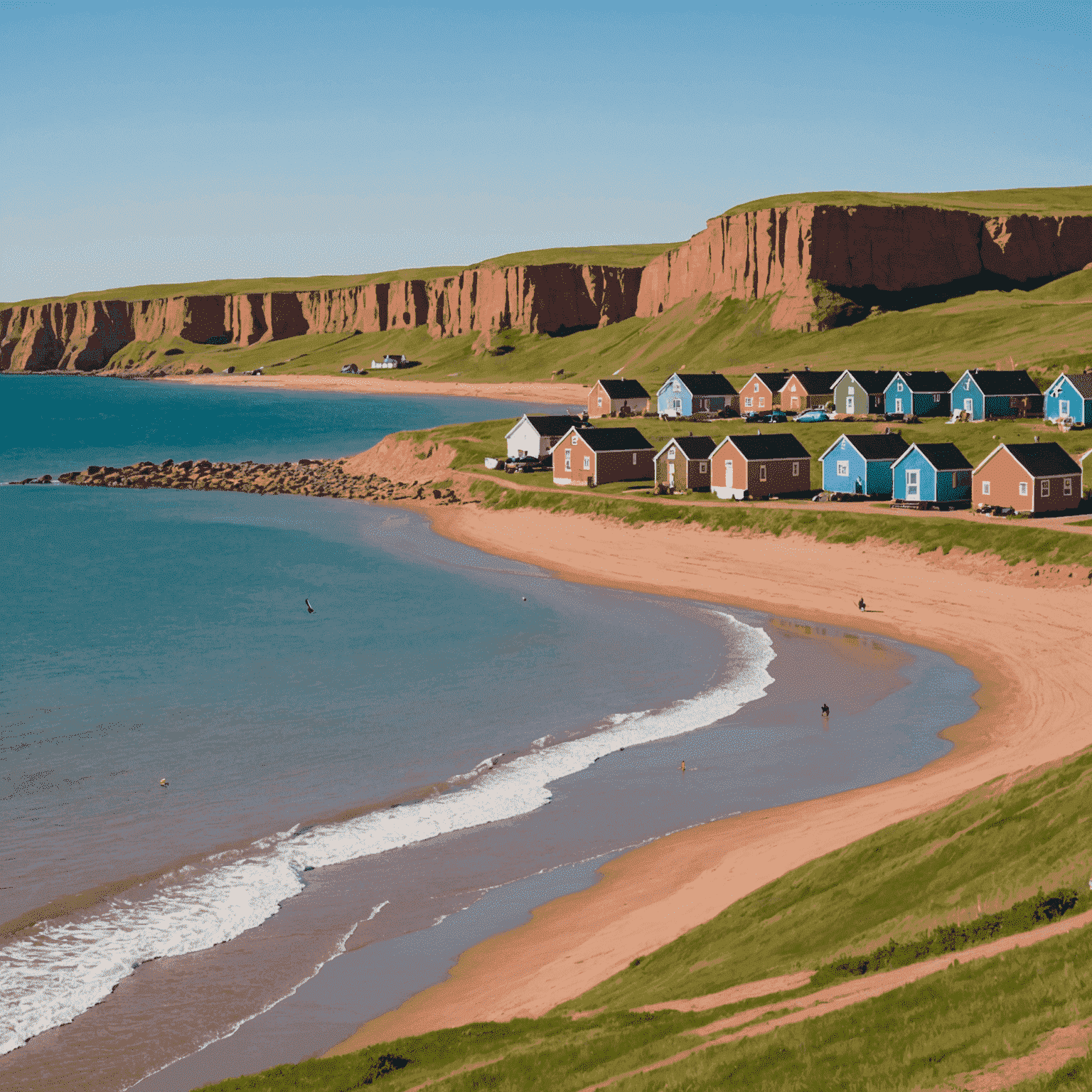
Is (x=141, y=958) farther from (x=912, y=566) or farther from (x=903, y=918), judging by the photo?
(x=912, y=566)

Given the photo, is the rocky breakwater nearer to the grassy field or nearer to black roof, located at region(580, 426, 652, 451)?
black roof, located at region(580, 426, 652, 451)

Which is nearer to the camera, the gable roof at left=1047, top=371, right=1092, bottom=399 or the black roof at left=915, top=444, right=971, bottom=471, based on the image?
the black roof at left=915, top=444, right=971, bottom=471

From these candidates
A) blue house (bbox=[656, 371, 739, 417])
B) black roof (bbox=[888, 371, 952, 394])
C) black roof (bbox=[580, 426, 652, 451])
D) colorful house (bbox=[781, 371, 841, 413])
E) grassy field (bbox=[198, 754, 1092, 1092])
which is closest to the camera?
grassy field (bbox=[198, 754, 1092, 1092])

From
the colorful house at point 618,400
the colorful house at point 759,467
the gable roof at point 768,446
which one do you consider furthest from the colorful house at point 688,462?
the colorful house at point 618,400

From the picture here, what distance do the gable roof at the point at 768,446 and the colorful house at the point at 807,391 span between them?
119 feet

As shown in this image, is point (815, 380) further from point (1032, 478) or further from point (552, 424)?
point (1032, 478)

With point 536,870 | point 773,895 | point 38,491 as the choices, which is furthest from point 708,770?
point 38,491

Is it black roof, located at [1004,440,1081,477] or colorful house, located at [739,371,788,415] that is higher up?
colorful house, located at [739,371,788,415]

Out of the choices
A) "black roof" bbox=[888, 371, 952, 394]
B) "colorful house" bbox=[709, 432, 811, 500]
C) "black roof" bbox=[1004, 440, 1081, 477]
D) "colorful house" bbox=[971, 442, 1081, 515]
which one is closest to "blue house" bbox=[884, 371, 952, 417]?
"black roof" bbox=[888, 371, 952, 394]

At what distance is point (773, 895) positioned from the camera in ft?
70.0

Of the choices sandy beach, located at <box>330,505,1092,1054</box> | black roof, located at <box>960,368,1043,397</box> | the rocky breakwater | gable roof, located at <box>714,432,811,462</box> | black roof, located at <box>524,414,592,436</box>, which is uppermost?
black roof, located at <box>960,368,1043,397</box>

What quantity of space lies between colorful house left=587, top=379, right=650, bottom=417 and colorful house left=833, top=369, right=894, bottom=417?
2282 cm

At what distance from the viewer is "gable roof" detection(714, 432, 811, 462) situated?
7912cm

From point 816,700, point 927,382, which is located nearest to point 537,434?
point 927,382
